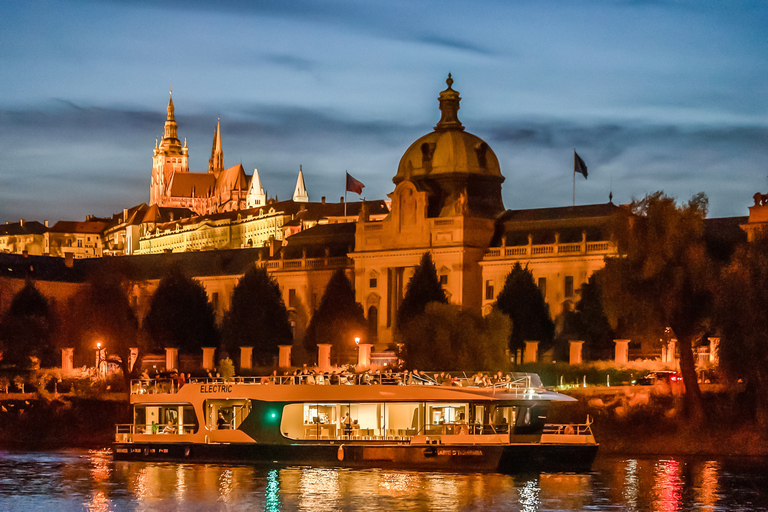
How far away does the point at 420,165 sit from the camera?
12206cm

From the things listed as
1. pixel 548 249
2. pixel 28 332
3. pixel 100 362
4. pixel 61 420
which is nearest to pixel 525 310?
pixel 548 249

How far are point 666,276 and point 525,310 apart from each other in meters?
32.3

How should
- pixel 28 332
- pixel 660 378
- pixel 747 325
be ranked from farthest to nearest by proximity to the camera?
pixel 28 332, pixel 660 378, pixel 747 325


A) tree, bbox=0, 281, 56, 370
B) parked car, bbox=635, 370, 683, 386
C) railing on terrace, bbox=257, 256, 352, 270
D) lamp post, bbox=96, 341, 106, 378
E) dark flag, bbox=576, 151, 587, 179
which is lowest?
parked car, bbox=635, 370, 683, 386

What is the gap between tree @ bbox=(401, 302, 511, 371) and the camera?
3302 inches

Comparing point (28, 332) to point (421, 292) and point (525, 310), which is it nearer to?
point (421, 292)

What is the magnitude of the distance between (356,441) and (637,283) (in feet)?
54.6

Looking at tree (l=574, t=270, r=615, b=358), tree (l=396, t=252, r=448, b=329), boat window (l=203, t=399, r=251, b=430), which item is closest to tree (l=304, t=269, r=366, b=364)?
tree (l=396, t=252, r=448, b=329)

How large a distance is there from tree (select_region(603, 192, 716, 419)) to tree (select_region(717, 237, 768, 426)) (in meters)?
3.45

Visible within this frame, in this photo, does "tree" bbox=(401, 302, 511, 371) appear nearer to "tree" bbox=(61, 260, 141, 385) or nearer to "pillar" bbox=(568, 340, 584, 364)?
"pillar" bbox=(568, 340, 584, 364)

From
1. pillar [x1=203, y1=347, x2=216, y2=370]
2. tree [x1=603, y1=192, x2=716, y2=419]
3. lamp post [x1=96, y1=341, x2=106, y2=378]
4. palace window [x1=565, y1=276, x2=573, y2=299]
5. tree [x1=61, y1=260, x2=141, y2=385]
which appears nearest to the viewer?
tree [x1=603, y1=192, x2=716, y2=419]

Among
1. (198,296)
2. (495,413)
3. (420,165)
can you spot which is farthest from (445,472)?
(420,165)

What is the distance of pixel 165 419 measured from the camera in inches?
2547

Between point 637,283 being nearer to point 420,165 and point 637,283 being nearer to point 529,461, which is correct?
point 529,461
